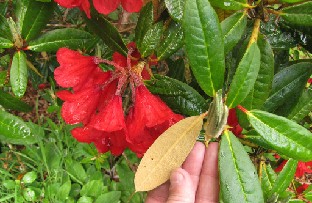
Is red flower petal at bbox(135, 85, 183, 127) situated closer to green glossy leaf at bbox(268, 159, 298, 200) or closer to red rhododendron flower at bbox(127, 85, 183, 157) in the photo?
red rhododendron flower at bbox(127, 85, 183, 157)

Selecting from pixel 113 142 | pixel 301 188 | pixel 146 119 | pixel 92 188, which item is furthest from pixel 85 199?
pixel 146 119

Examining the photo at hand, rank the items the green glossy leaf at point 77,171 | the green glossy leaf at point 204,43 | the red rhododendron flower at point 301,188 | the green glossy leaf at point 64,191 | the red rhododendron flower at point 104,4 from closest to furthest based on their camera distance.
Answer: the green glossy leaf at point 204,43
the red rhododendron flower at point 104,4
the red rhododendron flower at point 301,188
the green glossy leaf at point 64,191
the green glossy leaf at point 77,171

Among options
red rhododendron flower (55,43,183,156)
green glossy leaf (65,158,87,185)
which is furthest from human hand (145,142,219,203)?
green glossy leaf (65,158,87,185)

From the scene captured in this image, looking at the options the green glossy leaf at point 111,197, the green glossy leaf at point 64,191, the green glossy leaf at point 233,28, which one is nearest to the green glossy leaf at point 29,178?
the green glossy leaf at point 64,191

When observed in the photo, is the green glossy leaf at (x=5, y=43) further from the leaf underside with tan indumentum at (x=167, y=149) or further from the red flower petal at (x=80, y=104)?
the leaf underside with tan indumentum at (x=167, y=149)

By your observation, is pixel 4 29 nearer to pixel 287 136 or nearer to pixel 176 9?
pixel 176 9

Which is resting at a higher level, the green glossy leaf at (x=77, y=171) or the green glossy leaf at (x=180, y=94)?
the green glossy leaf at (x=180, y=94)

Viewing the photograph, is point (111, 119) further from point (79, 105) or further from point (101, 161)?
point (101, 161)

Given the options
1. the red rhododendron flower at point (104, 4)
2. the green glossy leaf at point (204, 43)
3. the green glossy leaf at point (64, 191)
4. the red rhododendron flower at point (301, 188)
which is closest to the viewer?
the green glossy leaf at point (204, 43)
